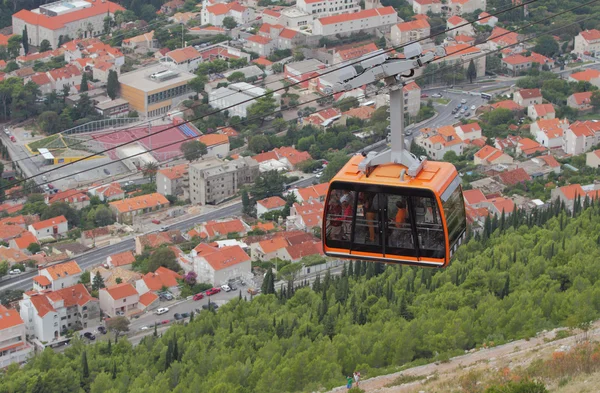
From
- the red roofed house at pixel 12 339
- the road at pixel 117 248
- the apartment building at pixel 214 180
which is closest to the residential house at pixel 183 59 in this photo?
the apartment building at pixel 214 180

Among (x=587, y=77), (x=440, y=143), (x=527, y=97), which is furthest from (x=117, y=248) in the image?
(x=587, y=77)

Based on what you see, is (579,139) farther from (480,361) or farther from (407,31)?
(480,361)

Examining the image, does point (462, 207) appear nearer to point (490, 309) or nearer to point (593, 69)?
point (490, 309)

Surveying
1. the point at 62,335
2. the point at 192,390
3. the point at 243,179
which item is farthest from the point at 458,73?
the point at 192,390

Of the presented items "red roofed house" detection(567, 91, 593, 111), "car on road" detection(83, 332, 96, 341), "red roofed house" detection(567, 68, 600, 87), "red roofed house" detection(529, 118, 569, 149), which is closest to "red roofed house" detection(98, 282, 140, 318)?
"car on road" detection(83, 332, 96, 341)

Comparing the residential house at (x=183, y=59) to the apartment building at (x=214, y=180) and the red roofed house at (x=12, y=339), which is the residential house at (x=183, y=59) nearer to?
the apartment building at (x=214, y=180)

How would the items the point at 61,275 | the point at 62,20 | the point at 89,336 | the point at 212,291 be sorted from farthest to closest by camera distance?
1. the point at 62,20
2. the point at 61,275
3. the point at 212,291
4. the point at 89,336

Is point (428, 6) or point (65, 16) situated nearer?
point (65, 16)
